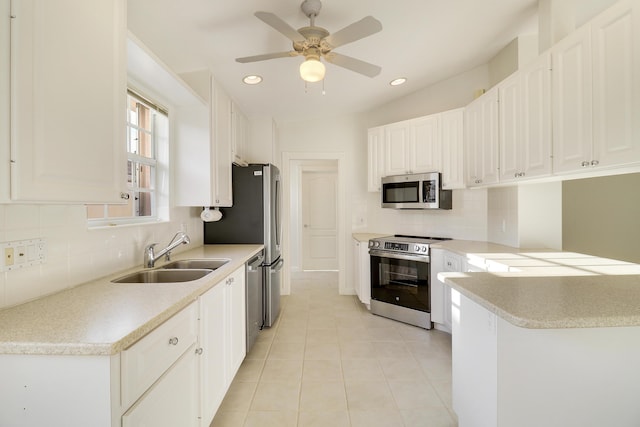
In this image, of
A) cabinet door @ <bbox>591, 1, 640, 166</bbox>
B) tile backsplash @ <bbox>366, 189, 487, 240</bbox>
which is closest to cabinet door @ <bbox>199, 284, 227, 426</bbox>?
cabinet door @ <bbox>591, 1, 640, 166</bbox>

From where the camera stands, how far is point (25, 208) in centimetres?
123

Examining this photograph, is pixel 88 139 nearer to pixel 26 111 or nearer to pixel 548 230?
pixel 26 111

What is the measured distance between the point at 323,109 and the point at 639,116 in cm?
311

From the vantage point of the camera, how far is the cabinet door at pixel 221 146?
254 cm

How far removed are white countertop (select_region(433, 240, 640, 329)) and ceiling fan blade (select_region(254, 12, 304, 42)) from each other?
1.60m

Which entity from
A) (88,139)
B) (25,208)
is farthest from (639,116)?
(25,208)

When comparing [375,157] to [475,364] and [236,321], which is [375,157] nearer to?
[236,321]

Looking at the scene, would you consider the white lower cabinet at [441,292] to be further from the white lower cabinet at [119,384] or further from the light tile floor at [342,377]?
the white lower cabinet at [119,384]

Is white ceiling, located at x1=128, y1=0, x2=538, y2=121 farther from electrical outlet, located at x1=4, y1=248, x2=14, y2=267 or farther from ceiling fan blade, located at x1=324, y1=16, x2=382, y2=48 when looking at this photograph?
electrical outlet, located at x1=4, y1=248, x2=14, y2=267

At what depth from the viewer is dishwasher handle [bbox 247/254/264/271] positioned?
8.29ft

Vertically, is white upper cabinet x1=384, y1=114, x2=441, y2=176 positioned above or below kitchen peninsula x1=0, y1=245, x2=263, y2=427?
above

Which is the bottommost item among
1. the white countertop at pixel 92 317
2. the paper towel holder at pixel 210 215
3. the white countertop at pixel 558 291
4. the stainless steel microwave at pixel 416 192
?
the white countertop at pixel 92 317

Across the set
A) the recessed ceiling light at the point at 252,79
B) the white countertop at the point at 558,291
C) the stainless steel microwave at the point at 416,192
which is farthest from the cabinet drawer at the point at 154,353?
the stainless steel microwave at the point at 416,192

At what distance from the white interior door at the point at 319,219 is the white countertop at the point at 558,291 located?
4.14 metres
